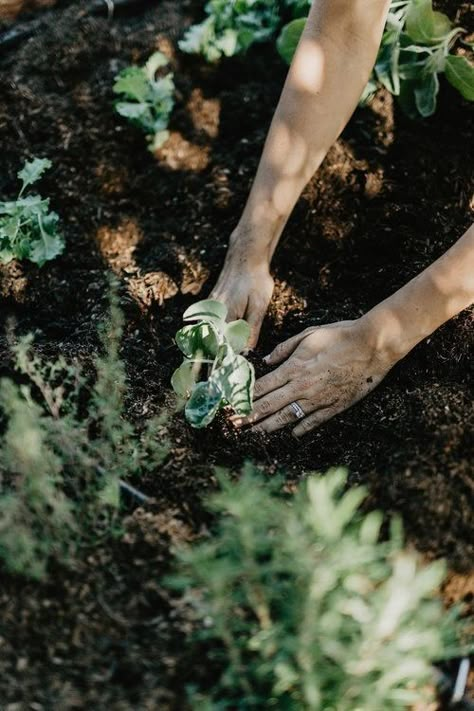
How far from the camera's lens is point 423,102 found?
8.09 ft

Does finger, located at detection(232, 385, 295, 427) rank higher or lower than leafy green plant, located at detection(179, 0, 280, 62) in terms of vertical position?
lower

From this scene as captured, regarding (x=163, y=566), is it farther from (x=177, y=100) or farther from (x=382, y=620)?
(x=177, y=100)

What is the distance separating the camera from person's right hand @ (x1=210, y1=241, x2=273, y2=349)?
2.13 metres

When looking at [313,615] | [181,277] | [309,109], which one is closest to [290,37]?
[309,109]

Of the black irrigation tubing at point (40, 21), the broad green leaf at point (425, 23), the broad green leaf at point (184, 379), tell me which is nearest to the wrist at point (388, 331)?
the broad green leaf at point (184, 379)

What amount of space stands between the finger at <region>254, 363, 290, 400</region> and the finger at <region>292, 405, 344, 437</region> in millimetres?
108

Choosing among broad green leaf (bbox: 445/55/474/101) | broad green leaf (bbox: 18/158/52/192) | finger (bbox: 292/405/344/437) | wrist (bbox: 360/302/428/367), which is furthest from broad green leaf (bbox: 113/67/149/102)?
finger (bbox: 292/405/344/437)

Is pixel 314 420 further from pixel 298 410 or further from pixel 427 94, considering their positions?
pixel 427 94

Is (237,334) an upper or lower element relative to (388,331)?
upper

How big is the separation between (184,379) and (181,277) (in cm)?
53

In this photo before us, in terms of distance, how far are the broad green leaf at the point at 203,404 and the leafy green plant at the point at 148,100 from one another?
116 cm

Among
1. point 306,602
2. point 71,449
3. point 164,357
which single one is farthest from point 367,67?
point 306,602

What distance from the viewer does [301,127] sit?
86.5 inches

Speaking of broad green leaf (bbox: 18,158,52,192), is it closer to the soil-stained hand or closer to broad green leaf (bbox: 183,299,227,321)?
the soil-stained hand
